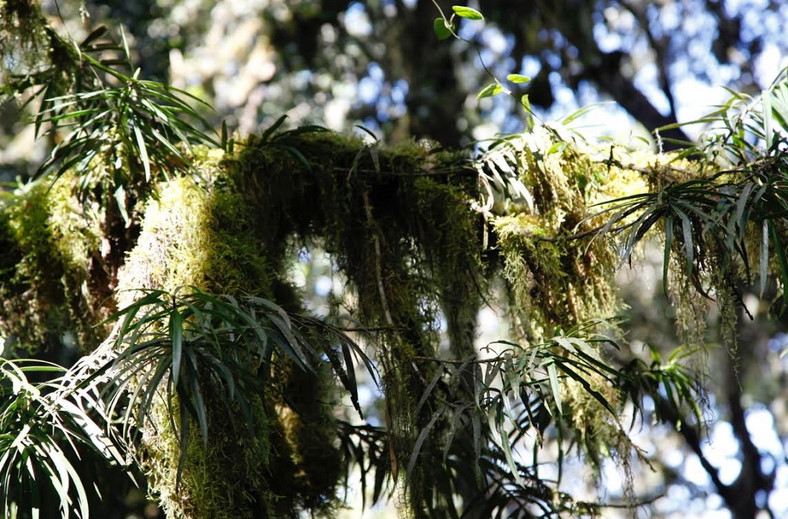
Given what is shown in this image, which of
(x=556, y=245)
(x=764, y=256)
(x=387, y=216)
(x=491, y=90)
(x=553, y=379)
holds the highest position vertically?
(x=491, y=90)

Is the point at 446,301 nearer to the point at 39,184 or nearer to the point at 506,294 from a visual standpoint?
the point at 506,294

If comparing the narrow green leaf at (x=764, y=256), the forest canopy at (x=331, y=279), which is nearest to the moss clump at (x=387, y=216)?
the forest canopy at (x=331, y=279)

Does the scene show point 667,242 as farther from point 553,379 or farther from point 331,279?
point 331,279

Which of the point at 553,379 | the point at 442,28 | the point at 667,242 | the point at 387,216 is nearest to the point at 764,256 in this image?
the point at 667,242

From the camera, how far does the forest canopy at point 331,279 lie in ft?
4.66

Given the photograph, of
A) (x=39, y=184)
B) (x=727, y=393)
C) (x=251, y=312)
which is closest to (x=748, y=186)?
(x=251, y=312)

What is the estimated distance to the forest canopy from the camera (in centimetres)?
142

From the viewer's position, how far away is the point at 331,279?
1964mm

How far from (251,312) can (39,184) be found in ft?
3.33

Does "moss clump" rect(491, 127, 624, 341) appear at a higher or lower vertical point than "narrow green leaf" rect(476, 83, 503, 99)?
lower

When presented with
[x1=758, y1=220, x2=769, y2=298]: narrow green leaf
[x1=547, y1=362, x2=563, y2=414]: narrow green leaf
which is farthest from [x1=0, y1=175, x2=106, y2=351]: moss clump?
[x1=758, y1=220, x2=769, y2=298]: narrow green leaf

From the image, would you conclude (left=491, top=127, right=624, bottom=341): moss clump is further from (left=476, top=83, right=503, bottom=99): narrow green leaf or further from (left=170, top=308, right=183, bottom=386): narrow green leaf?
(left=170, top=308, right=183, bottom=386): narrow green leaf

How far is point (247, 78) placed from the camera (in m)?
4.59

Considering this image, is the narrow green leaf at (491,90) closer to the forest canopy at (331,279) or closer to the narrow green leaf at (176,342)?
the forest canopy at (331,279)
